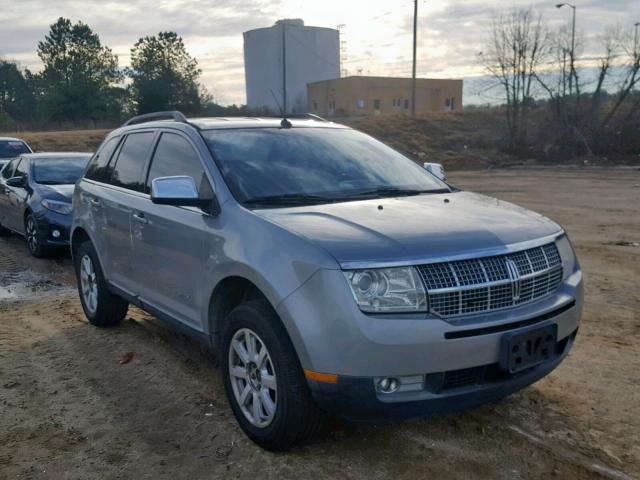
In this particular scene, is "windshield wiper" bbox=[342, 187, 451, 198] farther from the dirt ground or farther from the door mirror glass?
the dirt ground

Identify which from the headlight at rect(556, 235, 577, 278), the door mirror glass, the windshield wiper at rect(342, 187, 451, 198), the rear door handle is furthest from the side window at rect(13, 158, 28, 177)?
the headlight at rect(556, 235, 577, 278)

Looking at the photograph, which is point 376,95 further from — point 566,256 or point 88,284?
point 566,256

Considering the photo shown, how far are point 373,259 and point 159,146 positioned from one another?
2538 millimetres

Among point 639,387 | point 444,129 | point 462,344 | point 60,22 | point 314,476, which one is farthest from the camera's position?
point 60,22

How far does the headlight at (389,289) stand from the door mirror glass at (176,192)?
135cm

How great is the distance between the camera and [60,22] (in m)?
71.1

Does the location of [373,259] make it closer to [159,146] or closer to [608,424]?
[608,424]

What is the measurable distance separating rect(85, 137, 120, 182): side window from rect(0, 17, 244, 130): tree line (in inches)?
2009

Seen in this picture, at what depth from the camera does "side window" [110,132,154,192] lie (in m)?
5.17

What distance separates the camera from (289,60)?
75312 millimetres

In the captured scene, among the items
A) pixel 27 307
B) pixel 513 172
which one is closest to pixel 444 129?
pixel 513 172

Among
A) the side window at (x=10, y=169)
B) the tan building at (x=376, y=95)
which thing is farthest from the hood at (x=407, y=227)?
the tan building at (x=376, y=95)

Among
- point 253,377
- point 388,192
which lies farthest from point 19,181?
point 253,377

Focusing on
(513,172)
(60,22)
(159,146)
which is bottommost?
(513,172)
